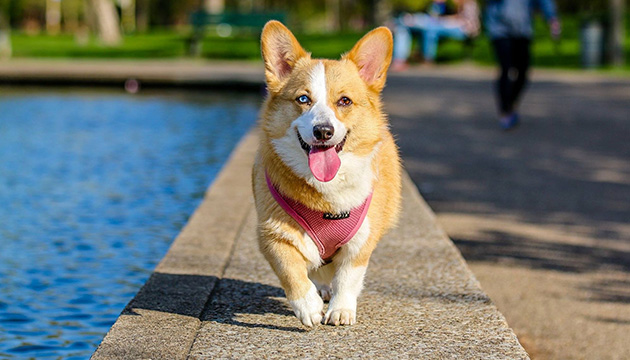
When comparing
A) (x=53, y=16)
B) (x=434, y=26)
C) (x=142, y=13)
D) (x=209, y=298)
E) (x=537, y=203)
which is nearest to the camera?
(x=209, y=298)

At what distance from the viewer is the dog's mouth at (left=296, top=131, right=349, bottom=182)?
394 cm

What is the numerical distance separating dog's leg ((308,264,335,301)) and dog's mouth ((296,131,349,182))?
0.53m

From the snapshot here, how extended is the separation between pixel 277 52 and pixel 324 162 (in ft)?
2.00

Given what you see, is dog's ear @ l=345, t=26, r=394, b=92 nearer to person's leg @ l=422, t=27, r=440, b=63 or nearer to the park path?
the park path

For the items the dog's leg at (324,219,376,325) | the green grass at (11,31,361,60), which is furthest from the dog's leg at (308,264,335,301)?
the green grass at (11,31,361,60)

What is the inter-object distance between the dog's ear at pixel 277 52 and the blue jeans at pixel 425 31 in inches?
814

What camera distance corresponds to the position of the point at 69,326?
206 inches

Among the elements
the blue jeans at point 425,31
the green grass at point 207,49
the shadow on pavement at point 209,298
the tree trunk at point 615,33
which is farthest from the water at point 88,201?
the green grass at point 207,49

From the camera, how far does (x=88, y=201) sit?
8641mm

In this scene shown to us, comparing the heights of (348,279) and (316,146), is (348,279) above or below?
below

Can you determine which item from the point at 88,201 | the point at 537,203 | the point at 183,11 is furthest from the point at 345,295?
the point at 183,11

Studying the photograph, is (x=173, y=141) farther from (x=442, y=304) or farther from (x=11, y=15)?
(x=11, y=15)

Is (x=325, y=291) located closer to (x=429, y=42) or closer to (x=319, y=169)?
(x=319, y=169)

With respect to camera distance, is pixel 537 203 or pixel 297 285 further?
pixel 537 203
